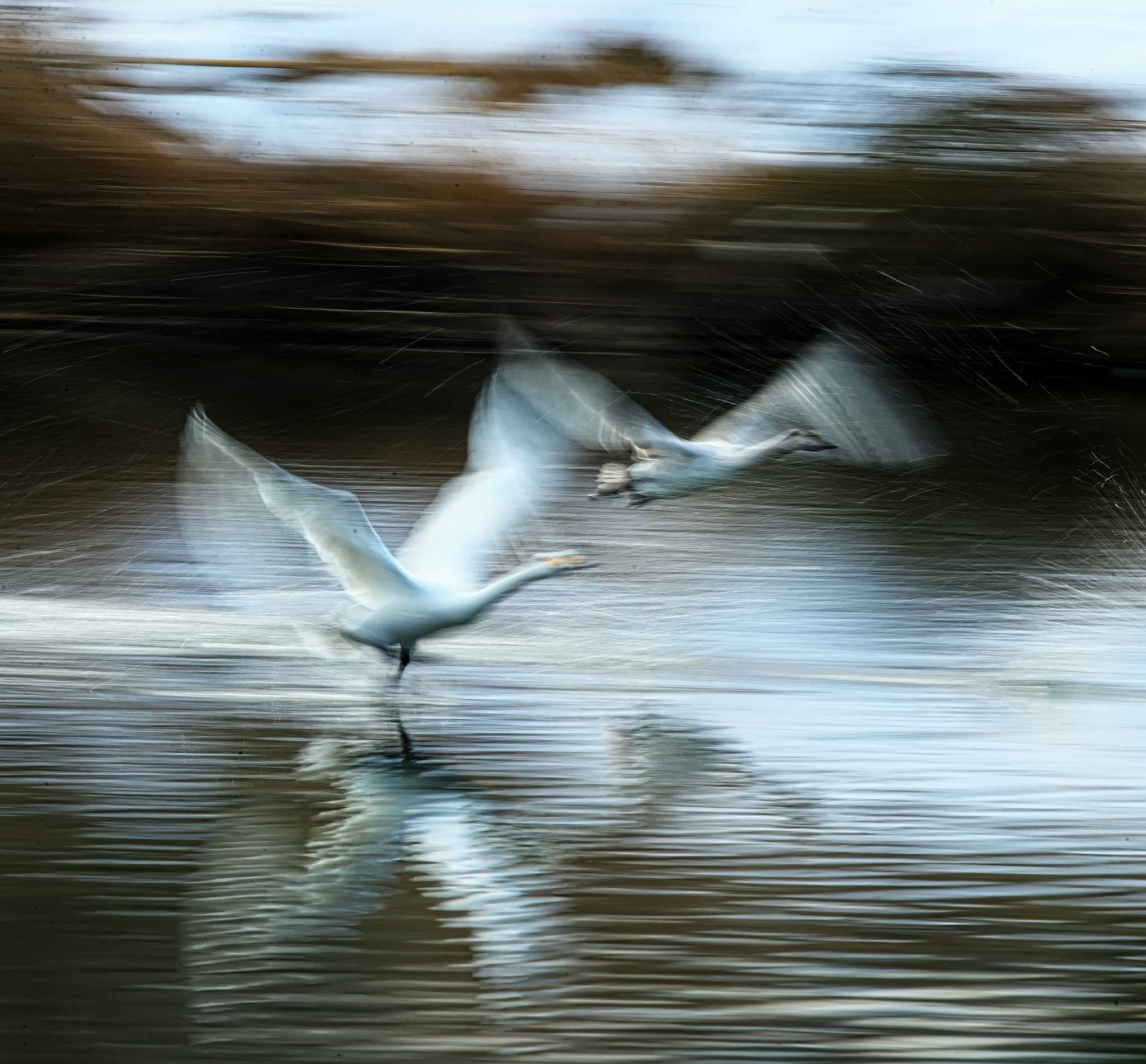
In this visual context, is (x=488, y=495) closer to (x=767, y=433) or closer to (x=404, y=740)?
(x=404, y=740)

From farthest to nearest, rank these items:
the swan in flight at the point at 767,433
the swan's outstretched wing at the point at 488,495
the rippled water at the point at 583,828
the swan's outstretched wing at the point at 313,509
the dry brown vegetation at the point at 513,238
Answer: the dry brown vegetation at the point at 513,238, the swan in flight at the point at 767,433, the swan's outstretched wing at the point at 488,495, the swan's outstretched wing at the point at 313,509, the rippled water at the point at 583,828

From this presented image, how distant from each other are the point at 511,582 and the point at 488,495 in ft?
1.07

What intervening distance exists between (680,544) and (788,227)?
15662 millimetres

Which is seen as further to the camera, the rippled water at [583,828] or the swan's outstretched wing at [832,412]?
the swan's outstretched wing at [832,412]

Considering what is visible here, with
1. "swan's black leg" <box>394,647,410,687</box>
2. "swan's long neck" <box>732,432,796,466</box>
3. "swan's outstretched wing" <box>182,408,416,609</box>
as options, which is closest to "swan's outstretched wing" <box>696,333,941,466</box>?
"swan's long neck" <box>732,432,796,466</box>

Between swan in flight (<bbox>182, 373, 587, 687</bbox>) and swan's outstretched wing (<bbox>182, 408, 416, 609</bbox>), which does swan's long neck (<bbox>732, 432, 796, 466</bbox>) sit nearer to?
swan in flight (<bbox>182, 373, 587, 687</bbox>)

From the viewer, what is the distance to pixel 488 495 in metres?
6.72

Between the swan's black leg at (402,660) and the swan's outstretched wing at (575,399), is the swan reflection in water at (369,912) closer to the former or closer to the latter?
the swan's black leg at (402,660)

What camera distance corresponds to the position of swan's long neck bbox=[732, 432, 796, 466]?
8.62 metres

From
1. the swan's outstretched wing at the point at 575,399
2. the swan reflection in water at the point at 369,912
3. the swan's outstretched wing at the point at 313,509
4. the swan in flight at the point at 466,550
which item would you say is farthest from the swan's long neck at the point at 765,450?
the swan reflection in water at the point at 369,912

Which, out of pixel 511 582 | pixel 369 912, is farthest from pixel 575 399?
pixel 369 912

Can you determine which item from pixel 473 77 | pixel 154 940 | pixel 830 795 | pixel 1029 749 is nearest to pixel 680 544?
pixel 1029 749

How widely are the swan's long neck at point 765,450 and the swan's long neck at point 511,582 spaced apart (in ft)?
6.53

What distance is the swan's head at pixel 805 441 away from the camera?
8.73 m
